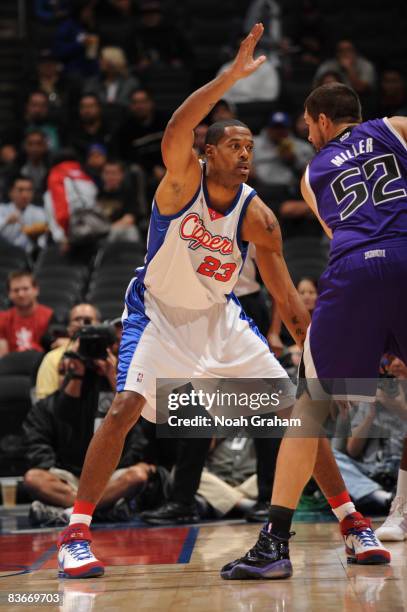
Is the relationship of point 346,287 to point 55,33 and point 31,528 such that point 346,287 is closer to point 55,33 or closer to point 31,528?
point 31,528

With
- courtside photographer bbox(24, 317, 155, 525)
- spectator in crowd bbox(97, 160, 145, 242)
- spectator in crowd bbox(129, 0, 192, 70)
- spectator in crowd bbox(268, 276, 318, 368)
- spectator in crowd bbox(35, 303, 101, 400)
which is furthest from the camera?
spectator in crowd bbox(129, 0, 192, 70)

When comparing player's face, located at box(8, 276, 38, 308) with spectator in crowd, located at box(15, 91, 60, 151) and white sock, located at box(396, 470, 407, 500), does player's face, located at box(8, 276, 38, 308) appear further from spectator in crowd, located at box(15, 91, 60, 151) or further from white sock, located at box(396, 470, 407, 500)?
white sock, located at box(396, 470, 407, 500)

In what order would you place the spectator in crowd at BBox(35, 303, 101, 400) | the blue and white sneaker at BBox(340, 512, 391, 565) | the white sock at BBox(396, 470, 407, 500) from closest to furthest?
1. the blue and white sneaker at BBox(340, 512, 391, 565)
2. the white sock at BBox(396, 470, 407, 500)
3. the spectator in crowd at BBox(35, 303, 101, 400)

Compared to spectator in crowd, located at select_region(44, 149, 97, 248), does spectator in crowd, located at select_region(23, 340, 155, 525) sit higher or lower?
lower

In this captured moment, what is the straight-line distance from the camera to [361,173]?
14.0ft

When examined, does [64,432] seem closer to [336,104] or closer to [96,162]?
[336,104]

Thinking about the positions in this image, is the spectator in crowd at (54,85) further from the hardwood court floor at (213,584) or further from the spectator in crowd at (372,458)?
the hardwood court floor at (213,584)

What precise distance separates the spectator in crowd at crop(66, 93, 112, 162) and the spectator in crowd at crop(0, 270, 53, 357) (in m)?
3.79

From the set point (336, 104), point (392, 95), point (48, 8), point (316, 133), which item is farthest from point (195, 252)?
point (48, 8)

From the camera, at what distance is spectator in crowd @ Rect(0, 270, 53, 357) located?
895 cm

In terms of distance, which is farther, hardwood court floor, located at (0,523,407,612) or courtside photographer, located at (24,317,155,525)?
courtside photographer, located at (24,317,155,525)

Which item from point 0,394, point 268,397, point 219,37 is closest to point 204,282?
point 268,397

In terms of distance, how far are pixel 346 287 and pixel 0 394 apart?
438 cm

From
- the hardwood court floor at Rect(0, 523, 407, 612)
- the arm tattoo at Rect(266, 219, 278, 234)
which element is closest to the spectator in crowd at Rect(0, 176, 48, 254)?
the hardwood court floor at Rect(0, 523, 407, 612)
